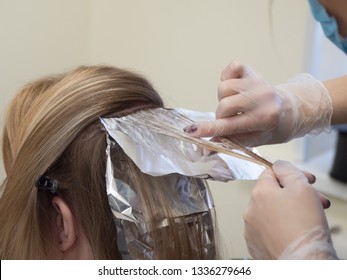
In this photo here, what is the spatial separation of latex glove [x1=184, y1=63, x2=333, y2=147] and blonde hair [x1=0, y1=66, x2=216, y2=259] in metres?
0.13

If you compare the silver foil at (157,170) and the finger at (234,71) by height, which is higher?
the finger at (234,71)

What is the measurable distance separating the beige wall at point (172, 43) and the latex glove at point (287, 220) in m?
0.72

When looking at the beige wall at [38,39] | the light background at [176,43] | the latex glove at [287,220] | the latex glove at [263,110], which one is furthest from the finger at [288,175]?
the beige wall at [38,39]

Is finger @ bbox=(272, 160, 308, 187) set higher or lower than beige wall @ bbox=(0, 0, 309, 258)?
lower

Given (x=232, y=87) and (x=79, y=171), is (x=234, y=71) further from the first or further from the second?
(x=79, y=171)

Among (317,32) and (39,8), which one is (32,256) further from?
(39,8)

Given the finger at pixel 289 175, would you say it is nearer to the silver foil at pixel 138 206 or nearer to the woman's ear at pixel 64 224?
the silver foil at pixel 138 206

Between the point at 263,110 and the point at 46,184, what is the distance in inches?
16.0

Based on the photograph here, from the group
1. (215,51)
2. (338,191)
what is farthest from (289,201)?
(215,51)

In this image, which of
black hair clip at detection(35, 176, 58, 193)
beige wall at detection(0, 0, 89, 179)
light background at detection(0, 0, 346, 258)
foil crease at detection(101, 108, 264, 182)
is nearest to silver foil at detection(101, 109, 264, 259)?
foil crease at detection(101, 108, 264, 182)

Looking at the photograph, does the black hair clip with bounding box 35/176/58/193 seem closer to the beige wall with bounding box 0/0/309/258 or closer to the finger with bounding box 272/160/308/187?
the finger with bounding box 272/160/308/187

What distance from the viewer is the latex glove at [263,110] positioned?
2.71 feet

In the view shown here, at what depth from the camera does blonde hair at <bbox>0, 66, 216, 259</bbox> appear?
30.1 inches

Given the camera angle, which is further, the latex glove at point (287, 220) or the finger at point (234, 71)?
the finger at point (234, 71)
